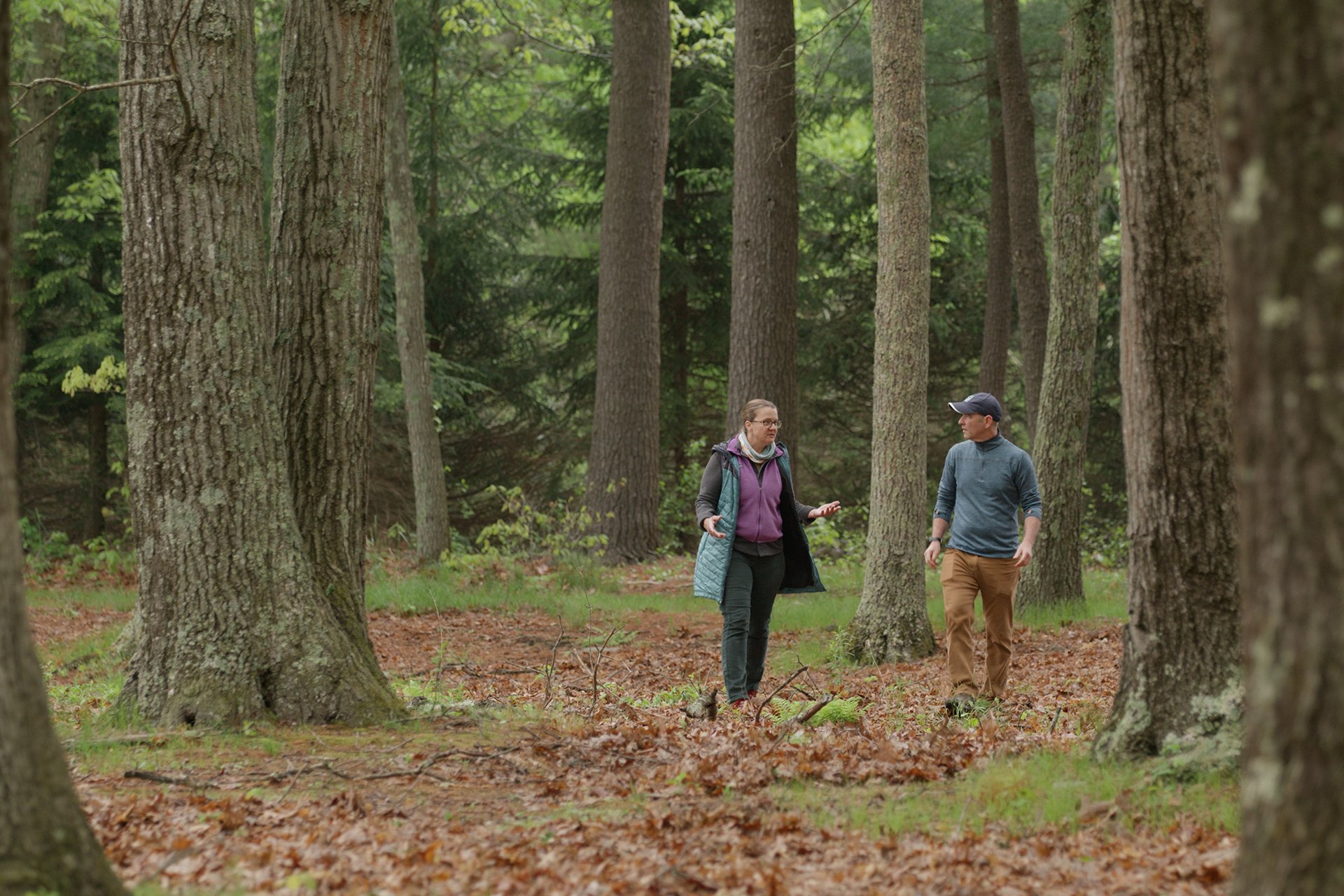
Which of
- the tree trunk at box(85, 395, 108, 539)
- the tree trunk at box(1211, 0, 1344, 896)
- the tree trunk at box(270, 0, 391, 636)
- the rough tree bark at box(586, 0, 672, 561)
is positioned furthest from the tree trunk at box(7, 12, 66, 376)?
the tree trunk at box(1211, 0, 1344, 896)

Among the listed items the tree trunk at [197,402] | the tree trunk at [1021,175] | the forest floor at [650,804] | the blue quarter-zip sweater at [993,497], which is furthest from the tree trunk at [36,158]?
the blue quarter-zip sweater at [993,497]

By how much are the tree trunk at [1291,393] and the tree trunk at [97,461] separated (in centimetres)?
2038

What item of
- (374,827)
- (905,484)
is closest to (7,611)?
(374,827)

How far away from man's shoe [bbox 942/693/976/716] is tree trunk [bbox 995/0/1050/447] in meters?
9.77

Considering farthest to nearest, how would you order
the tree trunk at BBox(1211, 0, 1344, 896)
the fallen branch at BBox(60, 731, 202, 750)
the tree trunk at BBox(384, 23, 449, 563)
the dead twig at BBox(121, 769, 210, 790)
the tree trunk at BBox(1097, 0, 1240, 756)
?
1. the tree trunk at BBox(384, 23, 449, 563)
2. the fallen branch at BBox(60, 731, 202, 750)
3. the dead twig at BBox(121, 769, 210, 790)
4. the tree trunk at BBox(1097, 0, 1240, 756)
5. the tree trunk at BBox(1211, 0, 1344, 896)

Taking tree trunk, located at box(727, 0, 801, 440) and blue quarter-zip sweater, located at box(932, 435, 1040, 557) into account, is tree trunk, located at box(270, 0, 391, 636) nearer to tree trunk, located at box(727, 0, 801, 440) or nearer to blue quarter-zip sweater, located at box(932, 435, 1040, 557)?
A: blue quarter-zip sweater, located at box(932, 435, 1040, 557)

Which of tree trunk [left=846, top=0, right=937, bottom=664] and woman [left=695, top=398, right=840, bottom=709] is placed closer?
woman [left=695, top=398, right=840, bottom=709]

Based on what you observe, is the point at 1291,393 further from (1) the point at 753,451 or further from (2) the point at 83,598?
(2) the point at 83,598

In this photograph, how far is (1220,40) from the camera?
2646 mm

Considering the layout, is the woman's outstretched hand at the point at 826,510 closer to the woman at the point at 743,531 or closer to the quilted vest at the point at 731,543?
the woman at the point at 743,531

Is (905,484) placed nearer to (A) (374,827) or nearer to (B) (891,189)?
(B) (891,189)

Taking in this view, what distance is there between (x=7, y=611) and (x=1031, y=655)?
8.81 metres

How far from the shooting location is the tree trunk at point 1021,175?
1658 cm

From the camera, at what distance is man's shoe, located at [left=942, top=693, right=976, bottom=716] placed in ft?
24.8
